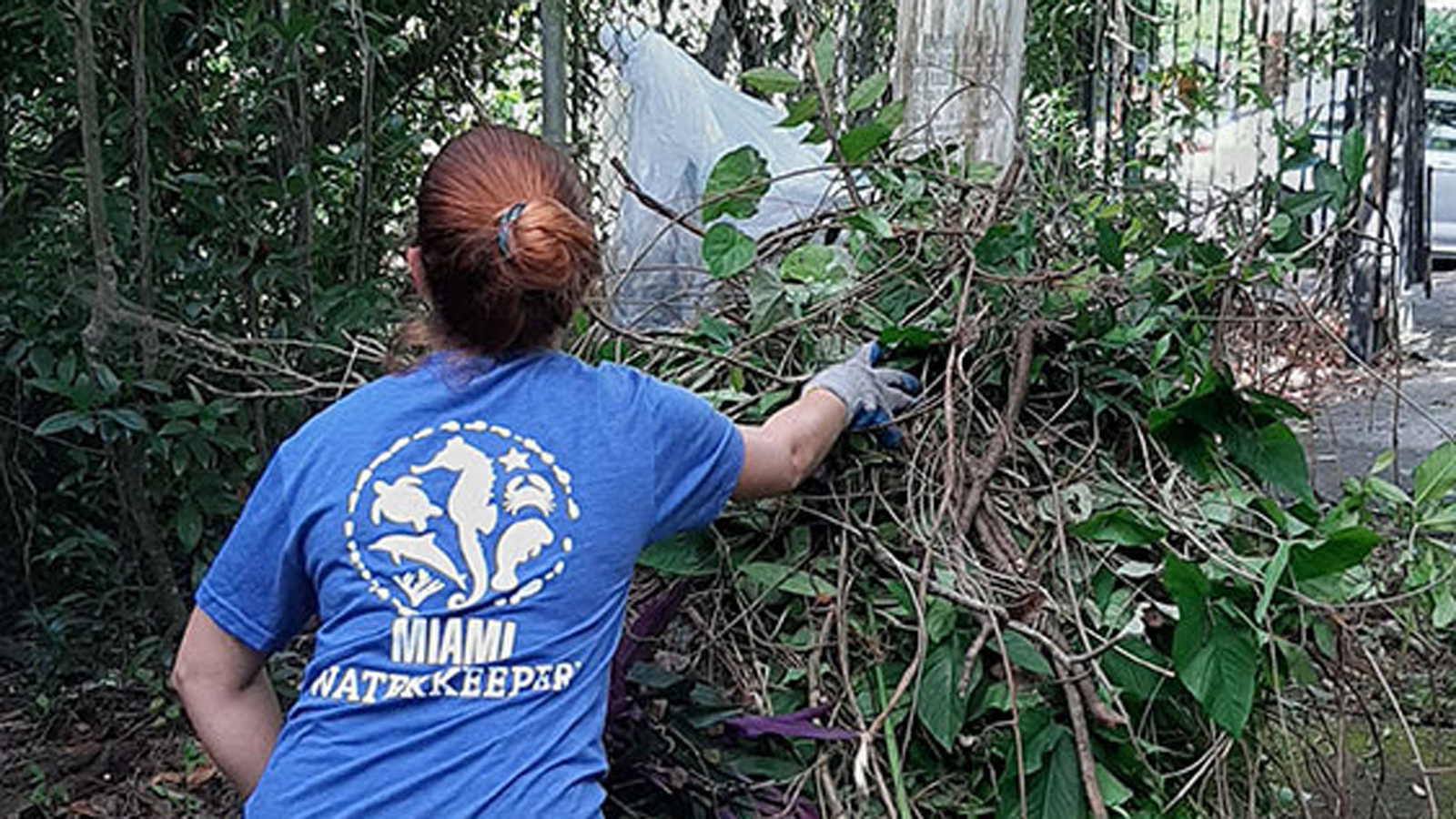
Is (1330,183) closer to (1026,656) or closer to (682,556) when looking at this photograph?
(1026,656)

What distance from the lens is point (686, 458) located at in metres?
1.73

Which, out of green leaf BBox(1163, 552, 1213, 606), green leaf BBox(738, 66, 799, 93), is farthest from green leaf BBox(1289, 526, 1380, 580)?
green leaf BBox(738, 66, 799, 93)

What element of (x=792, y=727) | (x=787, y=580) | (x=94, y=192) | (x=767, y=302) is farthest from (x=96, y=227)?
(x=792, y=727)

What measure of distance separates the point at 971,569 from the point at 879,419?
8.8 inches

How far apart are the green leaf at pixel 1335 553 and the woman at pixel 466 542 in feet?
2.25

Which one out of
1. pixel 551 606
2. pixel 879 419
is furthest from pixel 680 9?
pixel 551 606

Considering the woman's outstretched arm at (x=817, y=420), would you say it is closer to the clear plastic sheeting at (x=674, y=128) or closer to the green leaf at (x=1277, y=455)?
the green leaf at (x=1277, y=455)

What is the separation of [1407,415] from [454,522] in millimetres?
6469

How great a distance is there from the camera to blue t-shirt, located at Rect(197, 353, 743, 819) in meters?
1.58

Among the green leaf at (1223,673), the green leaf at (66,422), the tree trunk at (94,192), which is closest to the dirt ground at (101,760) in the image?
the green leaf at (66,422)

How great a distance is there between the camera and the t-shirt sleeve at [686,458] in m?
1.72

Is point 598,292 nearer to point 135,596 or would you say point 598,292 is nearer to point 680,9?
point 135,596

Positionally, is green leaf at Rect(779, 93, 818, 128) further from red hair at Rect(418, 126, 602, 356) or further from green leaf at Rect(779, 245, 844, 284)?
red hair at Rect(418, 126, 602, 356)

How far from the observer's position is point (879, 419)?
1.97 metres
